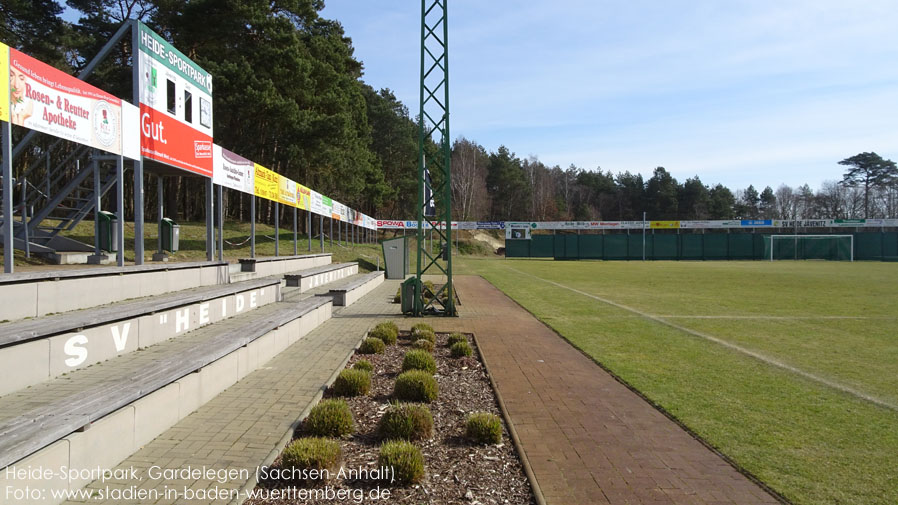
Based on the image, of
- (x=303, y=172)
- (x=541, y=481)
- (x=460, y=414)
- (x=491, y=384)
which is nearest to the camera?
(x=541, y=481)

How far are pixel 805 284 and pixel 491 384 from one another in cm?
2221

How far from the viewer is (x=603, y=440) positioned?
16.2 feet

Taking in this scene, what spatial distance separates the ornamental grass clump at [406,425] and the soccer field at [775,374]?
2.52 metres

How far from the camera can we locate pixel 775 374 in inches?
296

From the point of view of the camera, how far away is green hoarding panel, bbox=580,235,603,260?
5997 centimetres

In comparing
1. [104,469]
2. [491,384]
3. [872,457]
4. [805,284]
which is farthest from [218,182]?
[805,284]

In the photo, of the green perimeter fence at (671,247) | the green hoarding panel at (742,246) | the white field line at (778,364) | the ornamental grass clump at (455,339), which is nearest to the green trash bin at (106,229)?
the ornamental grass clump at (455,339)

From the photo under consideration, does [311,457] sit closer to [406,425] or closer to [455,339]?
[406,425]

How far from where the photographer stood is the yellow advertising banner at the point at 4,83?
6.14 meters

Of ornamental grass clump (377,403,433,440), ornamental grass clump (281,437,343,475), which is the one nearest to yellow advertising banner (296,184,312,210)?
ornamental grass clump (377,403,433,440)

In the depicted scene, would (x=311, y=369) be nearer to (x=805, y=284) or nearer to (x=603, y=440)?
(x=603, y=440)

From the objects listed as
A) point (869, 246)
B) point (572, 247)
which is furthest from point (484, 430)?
point (869, 246)

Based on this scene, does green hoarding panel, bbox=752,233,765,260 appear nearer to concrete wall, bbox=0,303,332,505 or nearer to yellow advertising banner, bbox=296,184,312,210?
yellow advertising banner, bbox=296,184,312,210

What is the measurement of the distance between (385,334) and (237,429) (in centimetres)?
457
